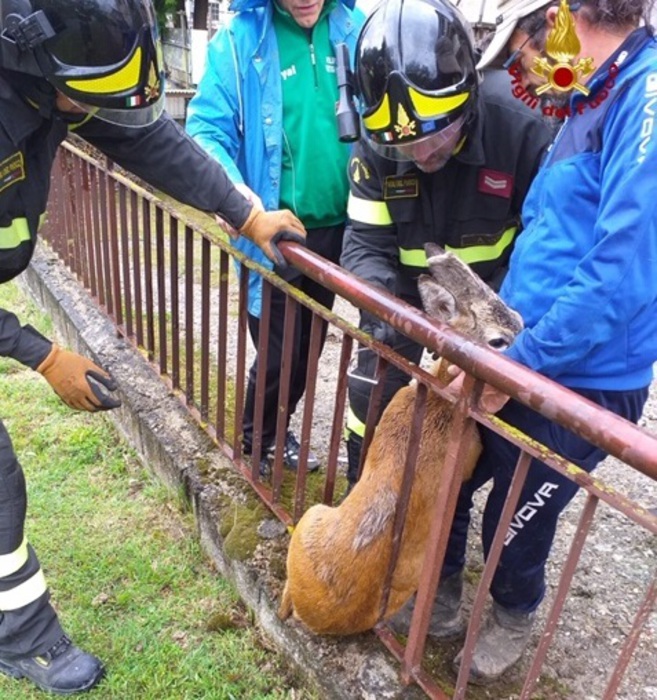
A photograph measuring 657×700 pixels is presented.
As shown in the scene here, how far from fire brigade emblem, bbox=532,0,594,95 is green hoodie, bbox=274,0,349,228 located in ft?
4.29

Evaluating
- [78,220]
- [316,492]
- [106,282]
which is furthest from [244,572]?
[78,220]

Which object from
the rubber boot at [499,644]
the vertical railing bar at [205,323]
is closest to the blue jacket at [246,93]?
the vertical railing bar at [205,323]

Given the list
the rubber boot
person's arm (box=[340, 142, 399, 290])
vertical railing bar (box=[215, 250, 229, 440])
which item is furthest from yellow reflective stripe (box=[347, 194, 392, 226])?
the rubber boot

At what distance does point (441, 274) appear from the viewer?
2141mm

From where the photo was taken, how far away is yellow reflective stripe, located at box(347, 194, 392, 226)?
104 inches

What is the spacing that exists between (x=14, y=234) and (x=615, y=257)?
188cm

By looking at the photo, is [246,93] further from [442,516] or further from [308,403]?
[442,516]

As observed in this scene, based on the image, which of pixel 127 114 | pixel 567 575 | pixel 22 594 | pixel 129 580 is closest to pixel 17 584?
pixel 22 594

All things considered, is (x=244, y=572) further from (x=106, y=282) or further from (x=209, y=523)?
(x=106, y=282)

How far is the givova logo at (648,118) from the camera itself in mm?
1646

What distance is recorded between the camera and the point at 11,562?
250 centimetres

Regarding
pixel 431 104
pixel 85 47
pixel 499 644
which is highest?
pixel 85 47

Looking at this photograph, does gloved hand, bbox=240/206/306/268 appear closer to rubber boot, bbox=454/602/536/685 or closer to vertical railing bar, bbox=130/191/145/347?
vertical railing bar, bbox=130/191/145/347

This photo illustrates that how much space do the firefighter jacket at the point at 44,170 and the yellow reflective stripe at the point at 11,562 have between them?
695 millimetres
